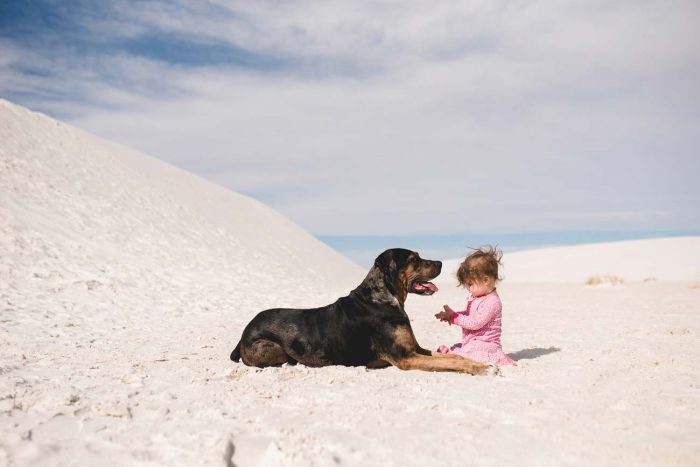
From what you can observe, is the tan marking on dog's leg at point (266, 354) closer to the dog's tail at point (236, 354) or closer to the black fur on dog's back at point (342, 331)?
the black fur on dog's back at point (342, 331)

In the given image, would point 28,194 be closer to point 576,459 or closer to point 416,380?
point 416,380

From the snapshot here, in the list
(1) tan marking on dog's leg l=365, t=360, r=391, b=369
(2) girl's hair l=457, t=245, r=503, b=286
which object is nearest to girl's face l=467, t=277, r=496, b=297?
(2) girl's hair l=457, t=245, r=503, b=286

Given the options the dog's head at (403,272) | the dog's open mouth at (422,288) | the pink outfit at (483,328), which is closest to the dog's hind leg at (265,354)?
the dog's head at (403,272)

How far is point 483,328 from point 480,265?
774 millimetres

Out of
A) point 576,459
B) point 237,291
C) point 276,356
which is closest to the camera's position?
point 576,459

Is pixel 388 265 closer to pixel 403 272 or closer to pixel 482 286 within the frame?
pixel 403 272

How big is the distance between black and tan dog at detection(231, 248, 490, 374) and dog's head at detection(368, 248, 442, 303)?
0.01 metres

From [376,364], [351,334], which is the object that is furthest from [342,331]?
[376,364]

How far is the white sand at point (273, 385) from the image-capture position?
3672mm

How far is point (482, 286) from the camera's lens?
6.74m

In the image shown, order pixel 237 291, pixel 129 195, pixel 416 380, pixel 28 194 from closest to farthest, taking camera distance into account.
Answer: pixel 416 380 < pixel 237 291 < pixel 28 194 < pixel 129 195

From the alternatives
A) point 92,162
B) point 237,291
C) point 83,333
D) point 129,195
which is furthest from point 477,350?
point 92,162

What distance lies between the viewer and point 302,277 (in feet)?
86.7

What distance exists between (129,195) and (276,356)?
22147 mm
